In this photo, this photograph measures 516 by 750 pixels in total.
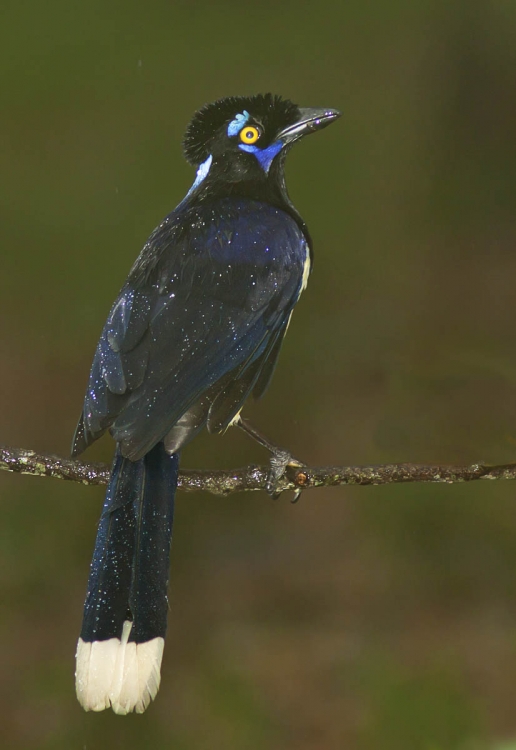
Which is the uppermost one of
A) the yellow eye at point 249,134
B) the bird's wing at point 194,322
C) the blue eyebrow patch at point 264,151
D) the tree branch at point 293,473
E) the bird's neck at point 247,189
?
the yellow eye at point 249,134

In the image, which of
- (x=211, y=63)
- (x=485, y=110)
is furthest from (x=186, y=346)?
(x=485, y=110)

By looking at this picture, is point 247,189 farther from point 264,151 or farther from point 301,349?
point 301,349

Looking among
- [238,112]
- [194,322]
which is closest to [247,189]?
[238,112]

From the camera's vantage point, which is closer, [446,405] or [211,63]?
[446,405]

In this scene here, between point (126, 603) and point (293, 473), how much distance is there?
0.57 m

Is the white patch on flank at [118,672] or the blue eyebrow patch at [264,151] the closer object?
the white patch on flank at [118,672]

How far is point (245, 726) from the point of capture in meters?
3.49

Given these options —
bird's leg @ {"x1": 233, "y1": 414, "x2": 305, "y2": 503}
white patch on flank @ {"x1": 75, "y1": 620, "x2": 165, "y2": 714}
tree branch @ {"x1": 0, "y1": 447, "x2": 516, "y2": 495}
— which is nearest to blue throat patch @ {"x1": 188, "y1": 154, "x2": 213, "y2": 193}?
bird's leg @ {"x1": 233, "y1": 414, "x2": 305, "y2": 503}

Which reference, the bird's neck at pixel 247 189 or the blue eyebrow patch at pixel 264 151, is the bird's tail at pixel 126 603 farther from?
the blue eyebrow patch at pixel 264 151

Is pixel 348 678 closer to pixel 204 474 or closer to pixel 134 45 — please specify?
pixel 204 474

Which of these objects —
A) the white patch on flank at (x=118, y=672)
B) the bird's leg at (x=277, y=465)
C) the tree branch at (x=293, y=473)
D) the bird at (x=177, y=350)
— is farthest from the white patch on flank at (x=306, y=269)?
the white patch on flank at (x=118, y=672)

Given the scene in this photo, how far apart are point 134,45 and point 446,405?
2.73 metres

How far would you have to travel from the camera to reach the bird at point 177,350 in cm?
199

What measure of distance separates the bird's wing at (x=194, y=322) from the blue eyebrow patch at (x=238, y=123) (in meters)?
0.22
